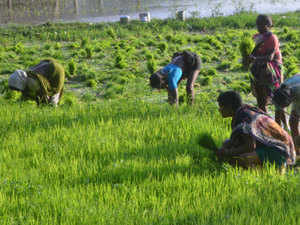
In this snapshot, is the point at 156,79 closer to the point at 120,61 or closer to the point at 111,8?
the point at 120,61

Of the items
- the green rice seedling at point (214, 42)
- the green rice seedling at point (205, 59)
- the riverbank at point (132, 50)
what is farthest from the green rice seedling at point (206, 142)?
the green rice seedling at point (214, 42)

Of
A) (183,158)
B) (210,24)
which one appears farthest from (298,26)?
(183,158)

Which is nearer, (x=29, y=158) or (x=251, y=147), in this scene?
(x=251, y=147)

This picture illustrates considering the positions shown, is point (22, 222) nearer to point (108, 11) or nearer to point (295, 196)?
point (295, 196)

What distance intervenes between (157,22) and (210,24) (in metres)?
2.06

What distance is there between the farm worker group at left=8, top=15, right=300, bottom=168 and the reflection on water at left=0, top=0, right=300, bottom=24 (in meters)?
13.4

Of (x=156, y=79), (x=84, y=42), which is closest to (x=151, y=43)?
(x=84, y=42)

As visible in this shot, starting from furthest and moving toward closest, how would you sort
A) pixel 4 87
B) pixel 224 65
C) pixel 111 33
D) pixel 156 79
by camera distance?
pixel 111 33
pixel 224 65
pixel 4 87
pixel 156 79

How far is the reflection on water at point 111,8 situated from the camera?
20.8 meters

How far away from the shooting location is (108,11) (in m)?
22.8

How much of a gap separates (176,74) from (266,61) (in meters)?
1.27

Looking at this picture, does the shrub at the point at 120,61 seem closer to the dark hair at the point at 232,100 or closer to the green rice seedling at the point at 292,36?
the green rice seedling at the point at 292,36

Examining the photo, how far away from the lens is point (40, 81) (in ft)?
21.7

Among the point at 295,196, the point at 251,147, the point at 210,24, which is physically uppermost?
the point at 210,24
